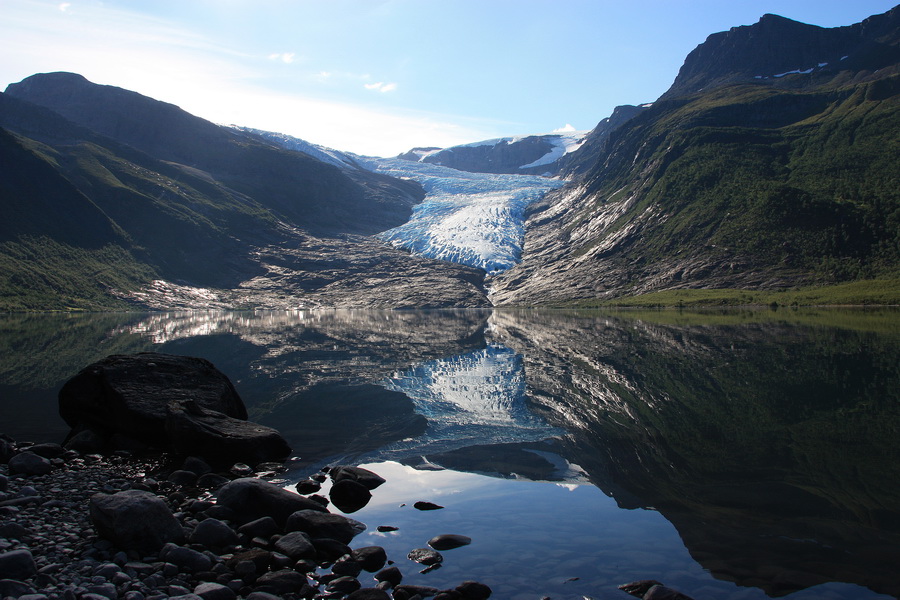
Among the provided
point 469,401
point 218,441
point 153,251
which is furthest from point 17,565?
point 153,251

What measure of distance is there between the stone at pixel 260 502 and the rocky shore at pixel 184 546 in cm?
2

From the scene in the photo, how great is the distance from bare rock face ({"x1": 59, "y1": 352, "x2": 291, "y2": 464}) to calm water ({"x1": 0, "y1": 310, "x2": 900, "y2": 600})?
1810 millimetres

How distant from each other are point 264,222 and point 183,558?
19938cm

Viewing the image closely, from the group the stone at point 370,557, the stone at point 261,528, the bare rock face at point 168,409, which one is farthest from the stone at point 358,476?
the stone at point 370,557

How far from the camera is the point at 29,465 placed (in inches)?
541

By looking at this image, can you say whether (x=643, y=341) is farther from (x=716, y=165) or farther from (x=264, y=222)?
(x=264, y=222)

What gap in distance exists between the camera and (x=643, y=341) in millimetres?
46094

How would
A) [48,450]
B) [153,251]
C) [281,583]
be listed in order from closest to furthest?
[281,583]
[48,450]
[153,251]

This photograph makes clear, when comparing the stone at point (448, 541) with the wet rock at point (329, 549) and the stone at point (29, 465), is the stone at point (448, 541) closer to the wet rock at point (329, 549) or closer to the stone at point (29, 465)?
the wet rock at point (329, 549)

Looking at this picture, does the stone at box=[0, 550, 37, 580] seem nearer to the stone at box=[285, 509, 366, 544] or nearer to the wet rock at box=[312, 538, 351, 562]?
the stone at box=[285, 509, 366, 544]

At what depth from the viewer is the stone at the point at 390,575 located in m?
8.78

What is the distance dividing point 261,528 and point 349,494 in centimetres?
231

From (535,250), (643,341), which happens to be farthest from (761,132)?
(643,341)

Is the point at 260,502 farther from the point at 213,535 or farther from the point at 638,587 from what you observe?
the point at 638,587
